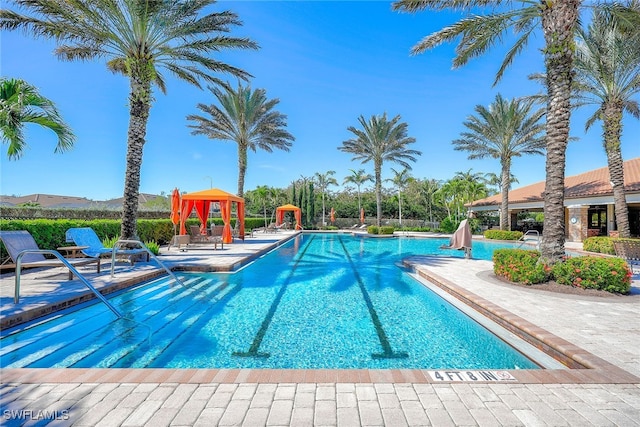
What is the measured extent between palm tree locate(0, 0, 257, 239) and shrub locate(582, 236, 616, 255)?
17177 millimetres

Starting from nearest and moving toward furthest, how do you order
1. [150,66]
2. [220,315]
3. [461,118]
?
1. [220,315]
2. [150,66]
3. [461,118]

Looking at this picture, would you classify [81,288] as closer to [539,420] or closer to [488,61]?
[539,420]

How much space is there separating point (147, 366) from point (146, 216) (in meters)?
18.5

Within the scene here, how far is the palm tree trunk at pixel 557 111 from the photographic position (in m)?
7.45

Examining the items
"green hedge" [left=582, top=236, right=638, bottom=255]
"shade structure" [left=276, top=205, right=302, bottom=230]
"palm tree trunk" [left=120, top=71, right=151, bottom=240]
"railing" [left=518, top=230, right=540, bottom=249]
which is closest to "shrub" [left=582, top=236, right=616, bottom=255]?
"green hedge" [left=582, top=236, right=638, bottom=255]

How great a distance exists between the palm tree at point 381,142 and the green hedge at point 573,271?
2053 centimetres

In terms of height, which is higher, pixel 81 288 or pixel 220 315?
pixel 81 288

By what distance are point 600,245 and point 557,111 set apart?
10920 mm

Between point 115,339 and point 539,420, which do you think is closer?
point 539,420

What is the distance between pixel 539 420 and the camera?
241 centimetres

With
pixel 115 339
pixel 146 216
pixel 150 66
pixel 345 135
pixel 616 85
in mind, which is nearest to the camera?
pixel 115 339

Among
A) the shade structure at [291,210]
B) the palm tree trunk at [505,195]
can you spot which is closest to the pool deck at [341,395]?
the palm tree trunk at [505,195]

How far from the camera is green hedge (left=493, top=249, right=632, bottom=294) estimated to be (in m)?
6.47

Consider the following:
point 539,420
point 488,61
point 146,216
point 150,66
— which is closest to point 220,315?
point 539,420
